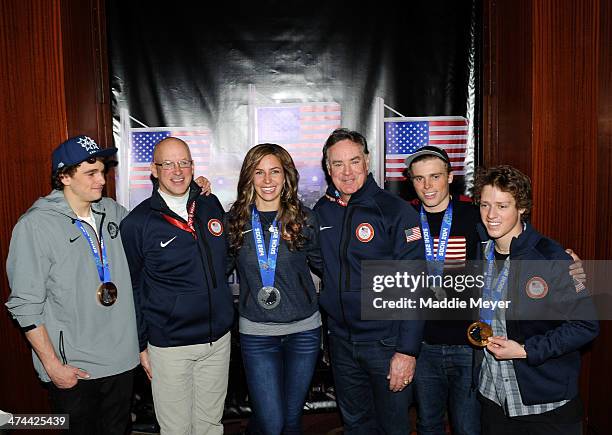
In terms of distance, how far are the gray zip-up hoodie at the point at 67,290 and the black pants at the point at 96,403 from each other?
0.07 meters

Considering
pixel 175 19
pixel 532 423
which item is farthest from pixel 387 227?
pixel 175 19

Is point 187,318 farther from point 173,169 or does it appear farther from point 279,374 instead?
point 173,169

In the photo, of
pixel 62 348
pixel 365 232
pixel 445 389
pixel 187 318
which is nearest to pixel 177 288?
pixel 187 318

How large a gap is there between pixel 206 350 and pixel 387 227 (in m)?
1.12

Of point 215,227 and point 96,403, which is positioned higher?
point 215,227

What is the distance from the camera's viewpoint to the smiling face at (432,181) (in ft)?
8.02

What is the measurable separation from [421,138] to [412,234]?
1.42 meters

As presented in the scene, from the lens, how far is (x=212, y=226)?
2553 mm

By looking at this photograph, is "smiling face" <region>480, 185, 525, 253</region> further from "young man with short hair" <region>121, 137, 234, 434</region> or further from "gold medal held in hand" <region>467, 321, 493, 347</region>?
"young man with short hair" <region>121, 137, 234, 434</region>

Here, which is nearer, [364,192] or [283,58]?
[364,192]

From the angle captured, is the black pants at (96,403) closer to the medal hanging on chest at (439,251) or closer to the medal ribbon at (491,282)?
the medal hanging on chest at (439,251)

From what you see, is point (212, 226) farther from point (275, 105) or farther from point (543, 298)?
point (543, 298)

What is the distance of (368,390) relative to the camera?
8.27 ft

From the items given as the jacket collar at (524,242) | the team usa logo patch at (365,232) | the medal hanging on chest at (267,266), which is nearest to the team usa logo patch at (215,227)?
the medal hanging on chest at (267,266)
